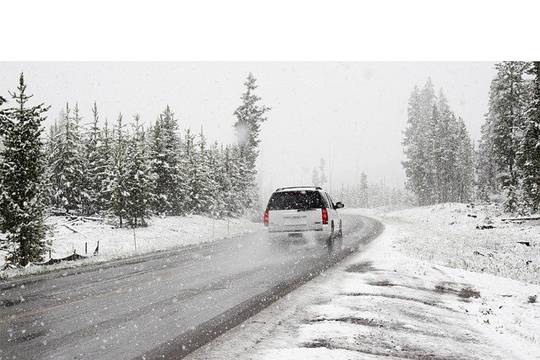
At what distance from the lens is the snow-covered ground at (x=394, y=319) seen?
15.4ft

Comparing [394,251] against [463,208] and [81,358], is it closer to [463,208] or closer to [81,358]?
[81,358]

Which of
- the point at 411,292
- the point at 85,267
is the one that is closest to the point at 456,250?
the point at 411,292

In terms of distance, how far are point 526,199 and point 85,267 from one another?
2911 cm

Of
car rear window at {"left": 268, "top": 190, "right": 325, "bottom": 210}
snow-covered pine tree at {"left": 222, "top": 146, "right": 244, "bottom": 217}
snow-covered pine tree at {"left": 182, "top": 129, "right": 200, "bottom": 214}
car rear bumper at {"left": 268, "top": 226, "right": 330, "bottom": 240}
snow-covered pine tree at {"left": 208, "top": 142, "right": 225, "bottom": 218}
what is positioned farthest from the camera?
snow-covered pine tree at {"left": 222, "top": 146, "right": 244, "bottom": 217}

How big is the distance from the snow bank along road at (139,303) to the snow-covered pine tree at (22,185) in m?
7.16

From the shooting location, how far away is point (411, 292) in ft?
26.1

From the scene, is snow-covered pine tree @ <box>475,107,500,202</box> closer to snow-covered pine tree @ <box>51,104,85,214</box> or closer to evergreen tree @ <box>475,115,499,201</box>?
evergreen tree @ <box>475,115,499,201</box>

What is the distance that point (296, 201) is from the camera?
14289 mm

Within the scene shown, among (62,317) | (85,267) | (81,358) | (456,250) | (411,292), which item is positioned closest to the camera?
(81,358)

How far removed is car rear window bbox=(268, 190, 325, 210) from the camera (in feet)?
46.6

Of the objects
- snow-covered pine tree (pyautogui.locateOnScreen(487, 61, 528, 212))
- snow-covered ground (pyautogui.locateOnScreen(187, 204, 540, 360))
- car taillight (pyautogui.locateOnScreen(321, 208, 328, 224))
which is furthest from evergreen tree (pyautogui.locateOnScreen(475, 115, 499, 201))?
snow-covered ground (pyautogui.locateOnScreen(187, 204, 540, 360))

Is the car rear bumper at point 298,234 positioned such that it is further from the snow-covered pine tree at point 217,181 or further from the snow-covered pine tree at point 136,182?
the snow-covered pine tree at point 217,181

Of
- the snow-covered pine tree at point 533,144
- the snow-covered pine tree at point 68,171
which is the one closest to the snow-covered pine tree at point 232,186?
the snow-covered pine tree at point 68,171

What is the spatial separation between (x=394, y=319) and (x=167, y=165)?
32042 millimetres
